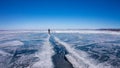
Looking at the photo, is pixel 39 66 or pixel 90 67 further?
pixel 39 66

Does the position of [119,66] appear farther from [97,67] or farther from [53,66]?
[53,66]

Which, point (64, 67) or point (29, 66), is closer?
point (64, 67)

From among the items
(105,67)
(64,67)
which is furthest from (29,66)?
(105,67)

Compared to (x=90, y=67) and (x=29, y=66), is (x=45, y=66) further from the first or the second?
(x=90, y=67)

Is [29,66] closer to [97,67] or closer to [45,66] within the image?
[45,66]

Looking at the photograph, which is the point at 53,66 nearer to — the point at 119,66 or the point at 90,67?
the point at 90,67

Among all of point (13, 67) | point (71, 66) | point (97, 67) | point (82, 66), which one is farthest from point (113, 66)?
point (13, 67)

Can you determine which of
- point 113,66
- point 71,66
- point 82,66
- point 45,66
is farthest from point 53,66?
point 113,66
